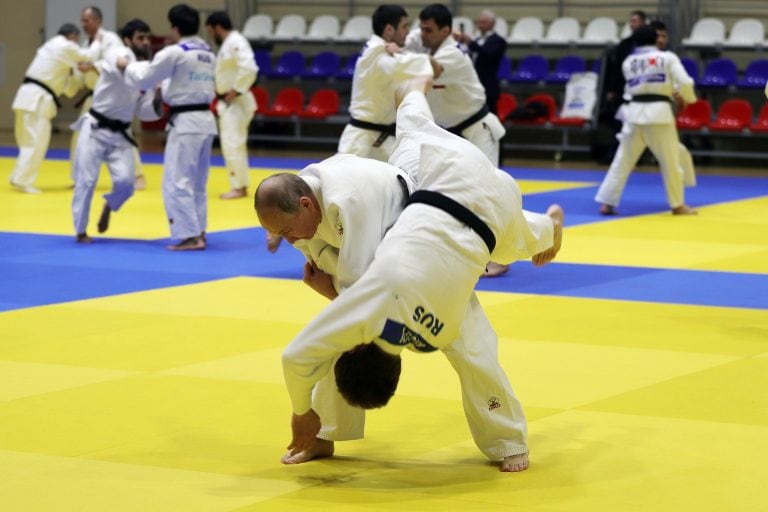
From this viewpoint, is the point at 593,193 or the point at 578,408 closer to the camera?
the point at 578,408

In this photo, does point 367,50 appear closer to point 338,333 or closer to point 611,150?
point 338,333

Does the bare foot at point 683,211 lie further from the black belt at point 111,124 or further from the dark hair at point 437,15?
the black belt at point 111,124

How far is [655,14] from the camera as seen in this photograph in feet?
68.8

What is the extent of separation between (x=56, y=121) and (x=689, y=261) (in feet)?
56.9

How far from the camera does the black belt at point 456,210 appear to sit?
4859 millimetres

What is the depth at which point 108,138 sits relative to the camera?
39.2ft

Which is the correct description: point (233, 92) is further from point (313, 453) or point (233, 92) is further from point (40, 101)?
point (313, 453)

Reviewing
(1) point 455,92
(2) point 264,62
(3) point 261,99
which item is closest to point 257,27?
(2) point 264,62

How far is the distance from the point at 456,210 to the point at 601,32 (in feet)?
53.9

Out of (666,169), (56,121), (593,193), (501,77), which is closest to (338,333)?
(666,169)

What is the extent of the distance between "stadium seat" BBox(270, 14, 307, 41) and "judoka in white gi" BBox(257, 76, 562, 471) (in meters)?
17.0

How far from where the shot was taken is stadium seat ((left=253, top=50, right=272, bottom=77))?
2209 centimetres

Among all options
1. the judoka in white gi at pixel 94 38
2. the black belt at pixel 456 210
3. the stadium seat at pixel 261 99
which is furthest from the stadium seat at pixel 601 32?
the black belt at pixel 456 210

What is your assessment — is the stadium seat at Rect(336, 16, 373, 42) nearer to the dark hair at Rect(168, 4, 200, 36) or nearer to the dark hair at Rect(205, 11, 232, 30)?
the dark hair at Rect(205, 11, 232, 30)
